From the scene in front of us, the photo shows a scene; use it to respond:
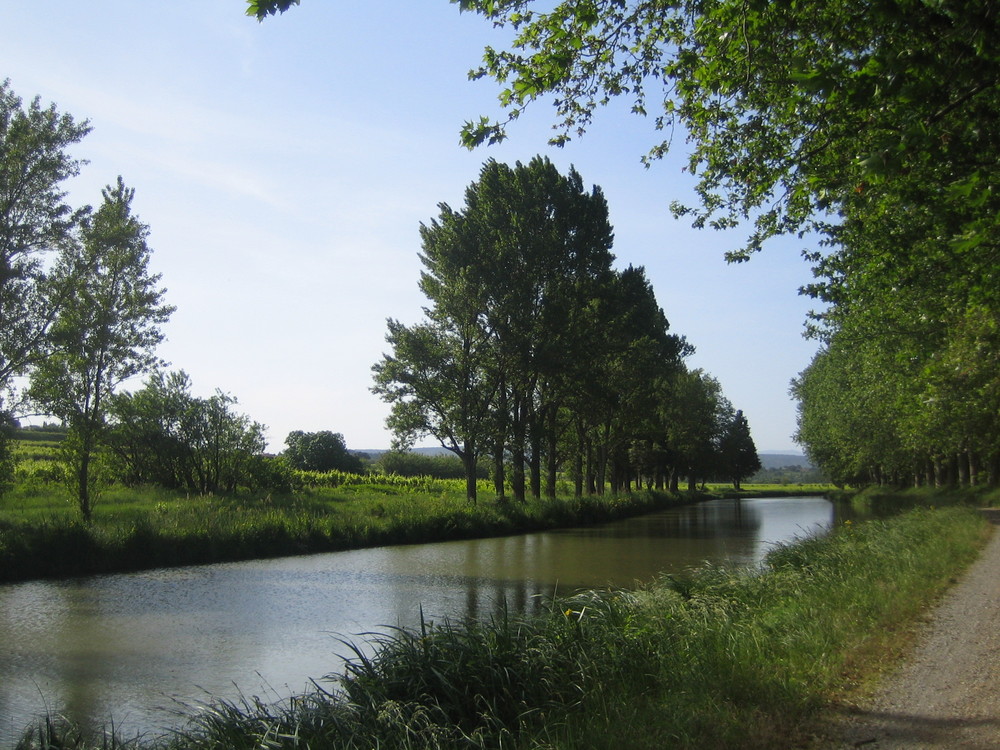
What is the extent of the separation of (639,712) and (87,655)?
24.0 ft

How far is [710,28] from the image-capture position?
6.98m

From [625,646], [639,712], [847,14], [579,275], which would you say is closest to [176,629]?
[625,646]

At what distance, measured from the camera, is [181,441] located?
2762 cm

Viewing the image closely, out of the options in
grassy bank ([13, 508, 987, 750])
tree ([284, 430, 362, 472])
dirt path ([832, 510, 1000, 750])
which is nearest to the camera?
dirt path ([832, 510, 1000, 750])

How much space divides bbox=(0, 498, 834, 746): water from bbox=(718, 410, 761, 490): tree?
53.0 m

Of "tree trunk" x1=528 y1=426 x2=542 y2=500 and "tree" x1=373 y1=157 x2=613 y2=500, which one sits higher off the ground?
"tree" x1=373 y1=157 x2=613 y2=500

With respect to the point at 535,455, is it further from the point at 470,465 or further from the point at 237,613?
the point at 237,613

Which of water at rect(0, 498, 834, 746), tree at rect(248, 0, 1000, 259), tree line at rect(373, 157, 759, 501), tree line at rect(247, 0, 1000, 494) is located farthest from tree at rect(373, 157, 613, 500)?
tree at rect(248, 0, 1000, 259)

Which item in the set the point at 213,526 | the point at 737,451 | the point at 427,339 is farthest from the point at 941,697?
the point at 737,451

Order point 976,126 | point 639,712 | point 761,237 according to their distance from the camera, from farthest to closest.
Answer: point 761,237, point 976,126, point 639,712

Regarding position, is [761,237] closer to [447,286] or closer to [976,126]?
[976,126]

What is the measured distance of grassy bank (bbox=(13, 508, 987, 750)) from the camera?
5.04 meters

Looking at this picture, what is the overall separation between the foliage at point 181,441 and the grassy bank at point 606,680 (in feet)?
71.5

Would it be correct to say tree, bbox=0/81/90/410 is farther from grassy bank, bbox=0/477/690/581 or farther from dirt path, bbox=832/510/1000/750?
dirt path, bbox=832/510/1000/750
